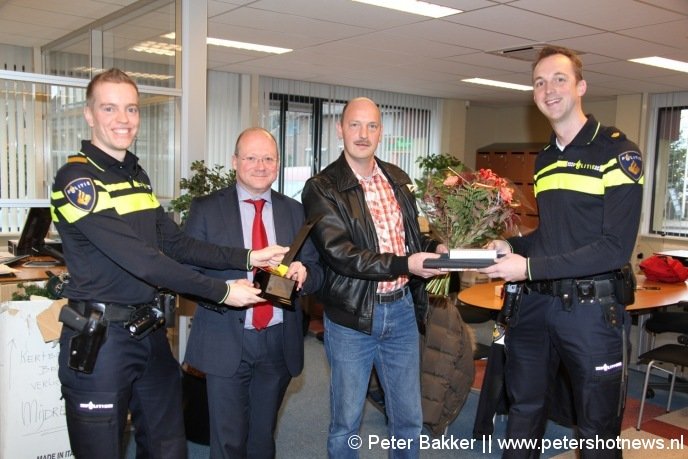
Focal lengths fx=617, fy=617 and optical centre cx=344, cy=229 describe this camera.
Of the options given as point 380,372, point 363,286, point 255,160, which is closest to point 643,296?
point 380,372

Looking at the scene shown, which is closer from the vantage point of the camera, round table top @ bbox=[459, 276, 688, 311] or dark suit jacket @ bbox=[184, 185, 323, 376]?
dark suit jacket @ bbox=[184, 185, 323, 376]

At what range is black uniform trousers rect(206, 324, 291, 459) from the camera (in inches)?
94.9

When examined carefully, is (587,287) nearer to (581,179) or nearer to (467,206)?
(581,179)

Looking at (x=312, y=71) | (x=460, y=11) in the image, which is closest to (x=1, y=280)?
(x=460, y=11)

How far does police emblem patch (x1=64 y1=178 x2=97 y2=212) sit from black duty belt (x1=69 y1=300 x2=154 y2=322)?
33cm

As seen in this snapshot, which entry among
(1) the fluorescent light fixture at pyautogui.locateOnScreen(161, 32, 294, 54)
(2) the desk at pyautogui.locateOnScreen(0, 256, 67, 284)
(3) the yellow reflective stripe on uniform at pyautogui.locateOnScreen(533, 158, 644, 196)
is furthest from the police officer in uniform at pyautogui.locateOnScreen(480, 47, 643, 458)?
(1) the fluorescent light fixture at pyautogui.locateOnScreen(161, 32, 294, 54)

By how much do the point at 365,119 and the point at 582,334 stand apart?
3.94ft

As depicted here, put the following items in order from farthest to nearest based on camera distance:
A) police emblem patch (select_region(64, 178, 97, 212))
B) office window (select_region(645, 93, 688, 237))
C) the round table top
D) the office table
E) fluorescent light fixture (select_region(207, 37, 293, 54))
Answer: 1. office window (select_region(645, 93, 688, 237))
2. fluorescent light fixture (select_region(207, 37, 293, 54))
3. the round table top
4. the office table
5. police emblem patch (select_region(64, 178, 97, 212))

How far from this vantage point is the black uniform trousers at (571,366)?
236cm

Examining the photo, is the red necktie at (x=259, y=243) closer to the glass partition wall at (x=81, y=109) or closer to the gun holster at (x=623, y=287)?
the gun holster at (x=623, y=287)

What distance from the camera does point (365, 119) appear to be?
99.7 inches

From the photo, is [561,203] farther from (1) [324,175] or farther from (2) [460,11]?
(2) [460,11]

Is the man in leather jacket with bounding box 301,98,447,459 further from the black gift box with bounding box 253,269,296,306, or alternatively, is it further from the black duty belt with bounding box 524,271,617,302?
the black duty belt with bounding box 524,271,617,302

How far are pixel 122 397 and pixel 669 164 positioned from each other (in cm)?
946
